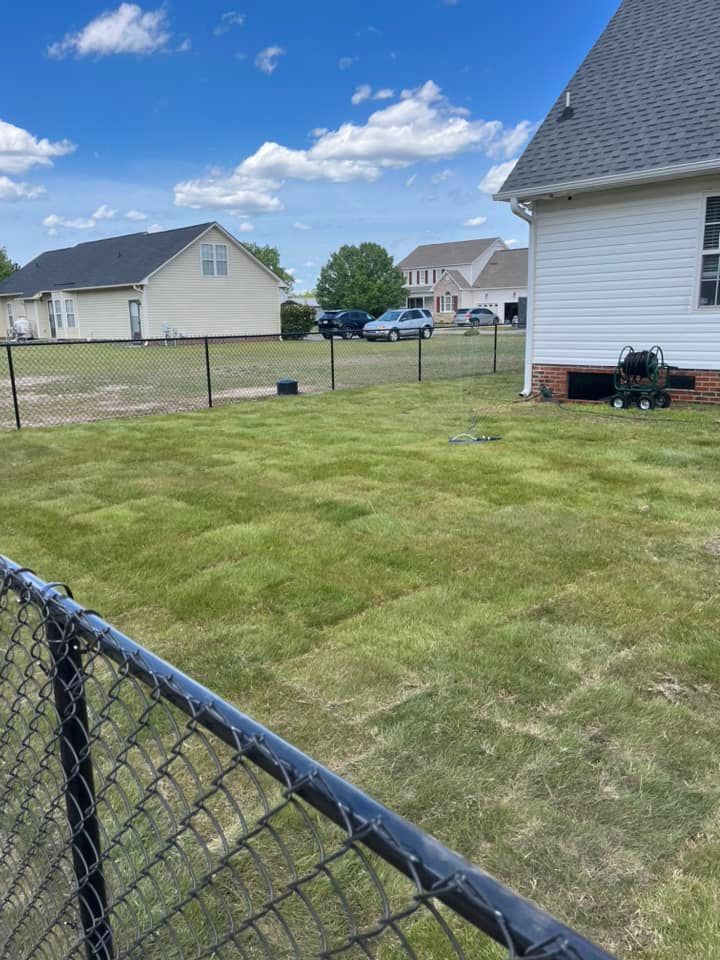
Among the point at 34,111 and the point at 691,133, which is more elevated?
the point at 34,111

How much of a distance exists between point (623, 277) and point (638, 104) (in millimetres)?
2947

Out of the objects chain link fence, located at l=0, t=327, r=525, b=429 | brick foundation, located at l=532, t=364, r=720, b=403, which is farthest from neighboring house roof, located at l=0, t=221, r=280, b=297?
brick foundation, located at l=532, t=364, r=720, b=403

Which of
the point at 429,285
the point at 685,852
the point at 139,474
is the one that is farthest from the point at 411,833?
the point at 429,285

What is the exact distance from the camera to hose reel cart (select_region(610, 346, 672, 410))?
34.7 feet

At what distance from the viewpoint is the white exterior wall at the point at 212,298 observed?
32.7 m

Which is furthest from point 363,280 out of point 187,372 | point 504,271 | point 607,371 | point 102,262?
point 607,371

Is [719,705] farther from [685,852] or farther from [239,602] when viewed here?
[239,602]

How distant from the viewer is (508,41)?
22.3 metres

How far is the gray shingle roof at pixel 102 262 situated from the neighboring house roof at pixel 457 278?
112ft

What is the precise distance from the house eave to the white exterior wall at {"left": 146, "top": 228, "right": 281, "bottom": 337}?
2384 centimetres

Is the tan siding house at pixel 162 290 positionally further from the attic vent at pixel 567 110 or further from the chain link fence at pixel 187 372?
the attic vent at pixel 567 110

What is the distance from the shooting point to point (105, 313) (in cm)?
3519

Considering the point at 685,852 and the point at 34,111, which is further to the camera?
the point at 34,111

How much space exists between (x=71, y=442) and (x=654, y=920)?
28.4 ft
